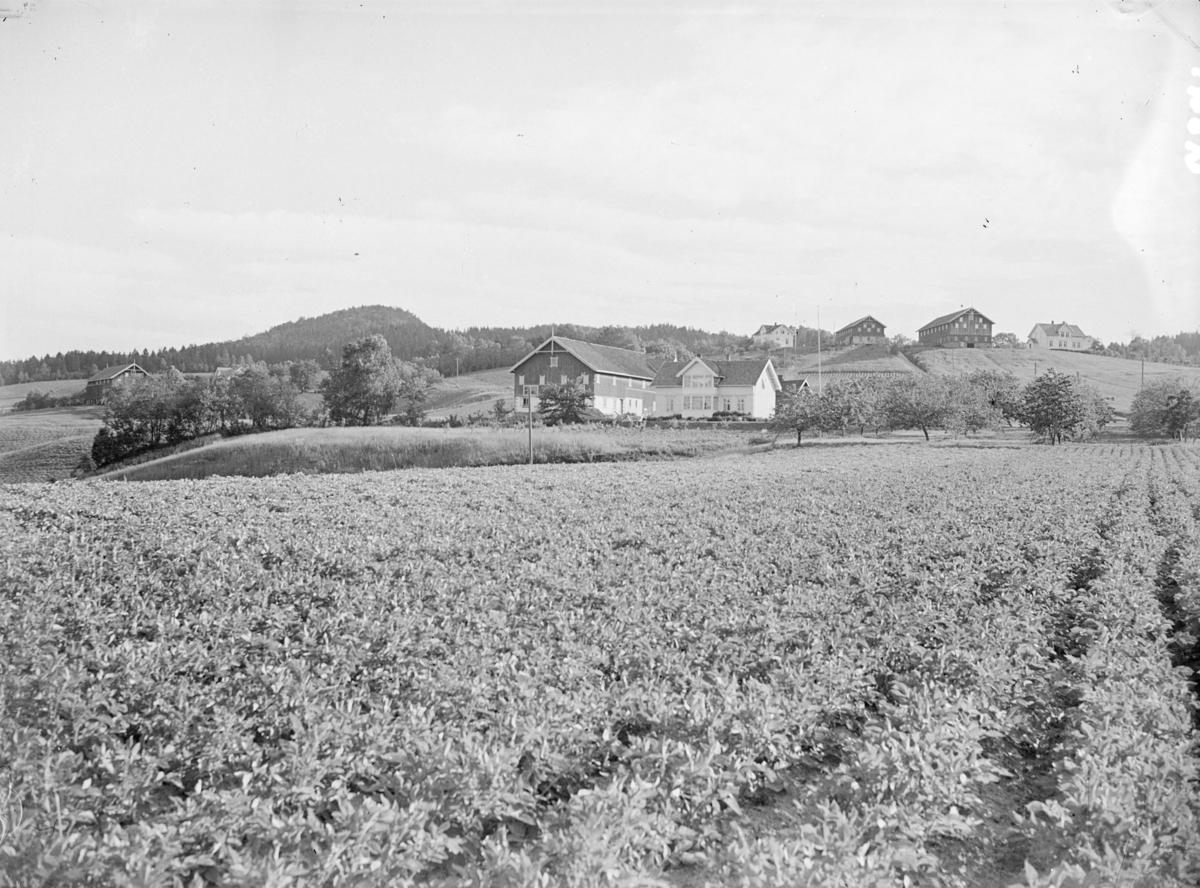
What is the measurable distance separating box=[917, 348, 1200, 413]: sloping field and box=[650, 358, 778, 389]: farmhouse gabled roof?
124 ft

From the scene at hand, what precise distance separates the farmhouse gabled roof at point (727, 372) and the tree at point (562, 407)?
793 inches

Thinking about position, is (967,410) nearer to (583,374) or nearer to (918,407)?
(918,407)

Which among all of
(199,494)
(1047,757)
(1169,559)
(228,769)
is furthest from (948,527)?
(199,494)

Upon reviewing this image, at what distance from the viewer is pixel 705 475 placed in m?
25.0

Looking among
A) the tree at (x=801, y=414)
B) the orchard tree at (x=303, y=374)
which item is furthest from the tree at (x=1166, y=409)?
the orchard tree at (x=303, y=374)

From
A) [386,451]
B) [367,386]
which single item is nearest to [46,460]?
[386,451]

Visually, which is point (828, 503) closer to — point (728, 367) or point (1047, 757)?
point (1047, 757)

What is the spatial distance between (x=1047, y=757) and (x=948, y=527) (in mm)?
8264

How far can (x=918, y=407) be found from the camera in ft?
188

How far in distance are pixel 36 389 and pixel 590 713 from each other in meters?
29.7

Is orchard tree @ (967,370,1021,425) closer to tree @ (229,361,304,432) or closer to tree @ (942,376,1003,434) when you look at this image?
tree @ (942,376,1003,434)

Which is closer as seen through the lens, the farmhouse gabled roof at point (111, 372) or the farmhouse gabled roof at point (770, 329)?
the farmhouse gabled roof at point (111, 372)

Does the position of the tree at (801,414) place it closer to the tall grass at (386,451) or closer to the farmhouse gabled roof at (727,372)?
the tall grass at (386,451)

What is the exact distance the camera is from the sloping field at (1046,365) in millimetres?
91938
